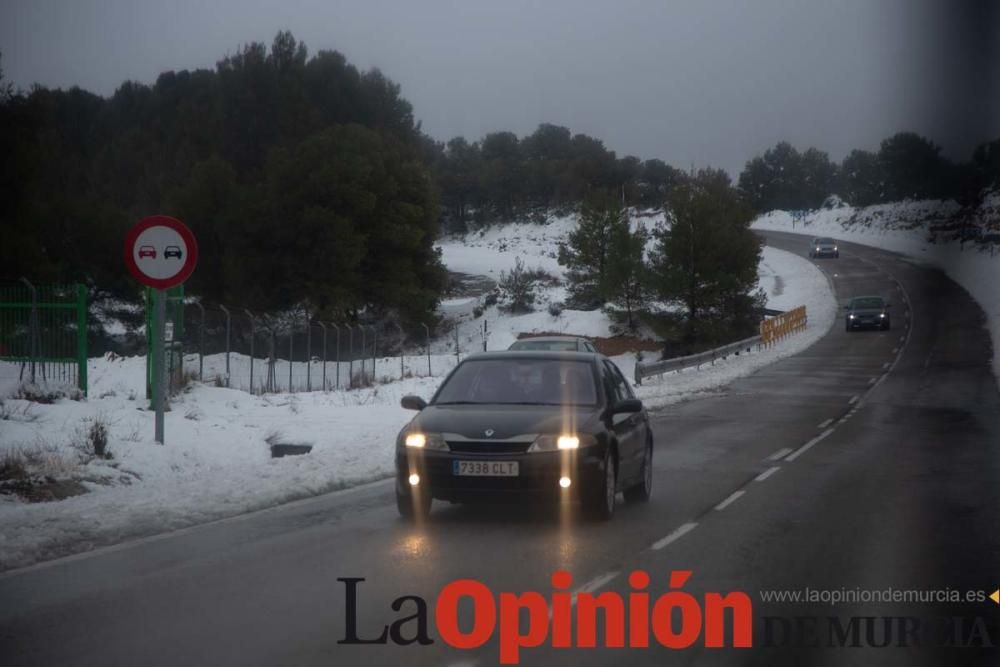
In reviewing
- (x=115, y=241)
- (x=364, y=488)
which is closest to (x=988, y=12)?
(x=364, y=488)

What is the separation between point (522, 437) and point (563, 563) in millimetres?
1748

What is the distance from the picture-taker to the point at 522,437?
34.0ft

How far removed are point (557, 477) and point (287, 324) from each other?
44227mm

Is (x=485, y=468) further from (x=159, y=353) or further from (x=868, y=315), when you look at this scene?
(x=868, y=315)

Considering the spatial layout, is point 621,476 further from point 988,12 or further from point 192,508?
point 988,12

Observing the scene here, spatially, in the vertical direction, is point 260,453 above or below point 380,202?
below

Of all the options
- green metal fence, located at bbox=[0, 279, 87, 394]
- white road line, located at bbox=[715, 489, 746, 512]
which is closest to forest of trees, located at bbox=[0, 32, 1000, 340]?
green metal fence, located at bbox=[0, 279, 87, 394]

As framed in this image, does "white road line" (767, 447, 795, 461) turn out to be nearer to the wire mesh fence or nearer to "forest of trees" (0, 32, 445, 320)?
the wire mesh fence

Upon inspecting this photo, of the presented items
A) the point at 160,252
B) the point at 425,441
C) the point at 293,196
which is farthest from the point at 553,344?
the point at 293,196

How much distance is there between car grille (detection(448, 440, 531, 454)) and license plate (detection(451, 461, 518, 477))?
0.35ft

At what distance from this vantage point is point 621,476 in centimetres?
1145

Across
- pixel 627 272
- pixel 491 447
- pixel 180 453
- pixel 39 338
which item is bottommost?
pixel 180 453

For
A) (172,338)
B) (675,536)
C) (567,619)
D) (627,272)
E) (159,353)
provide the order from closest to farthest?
(567,619), (675,536), (159,353), (172,338), (627,272)

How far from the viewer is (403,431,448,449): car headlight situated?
34.4 feet
